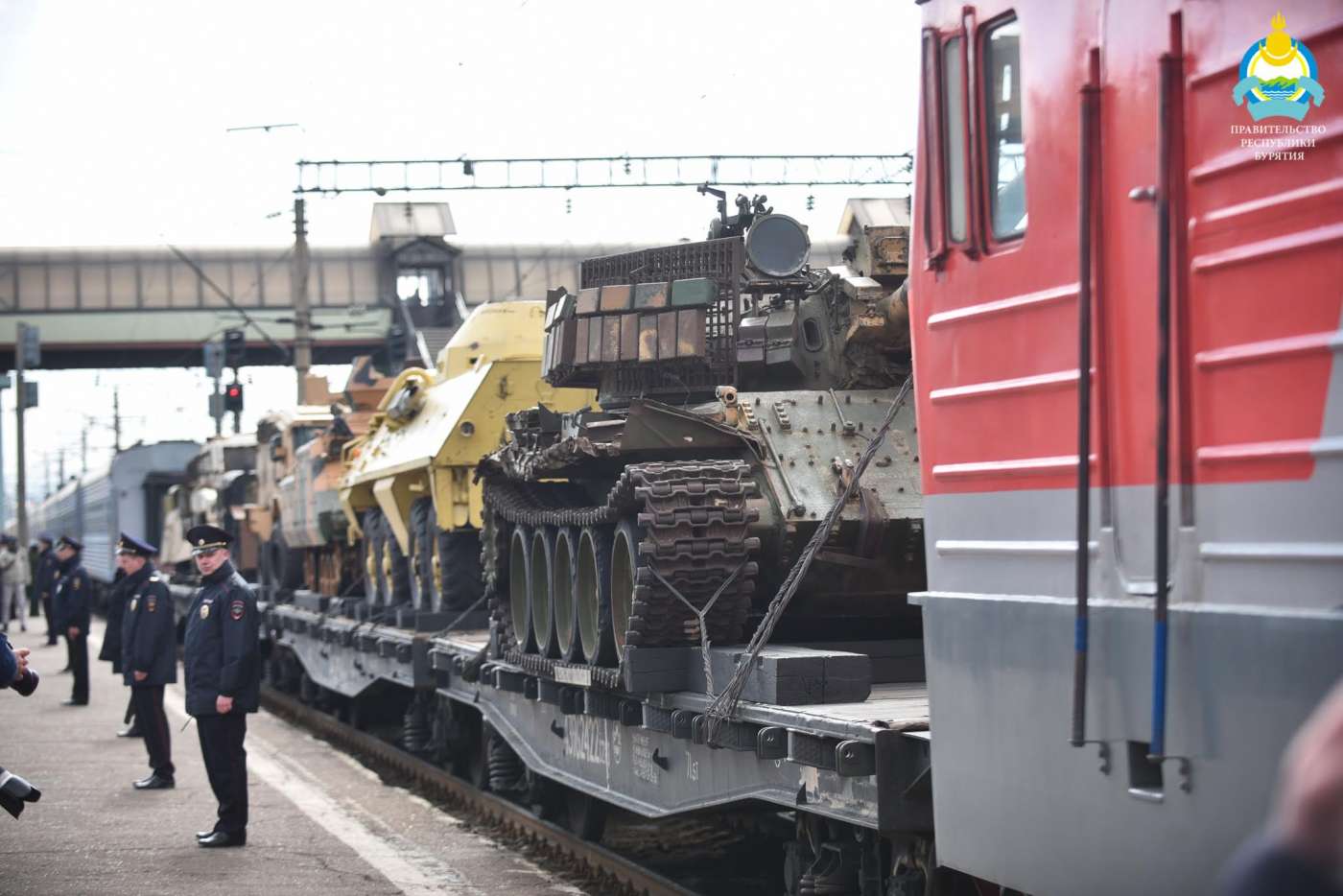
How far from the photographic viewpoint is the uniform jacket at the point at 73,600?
20.8 m

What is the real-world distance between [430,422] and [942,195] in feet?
39.6

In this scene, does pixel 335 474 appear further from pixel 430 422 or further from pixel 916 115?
pixel 916 115

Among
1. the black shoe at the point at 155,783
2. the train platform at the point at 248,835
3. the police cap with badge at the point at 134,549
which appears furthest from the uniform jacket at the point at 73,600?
the black shoe at the point at 155,783

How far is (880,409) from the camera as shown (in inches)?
395

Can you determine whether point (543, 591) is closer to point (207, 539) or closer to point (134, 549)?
point (207, 539)

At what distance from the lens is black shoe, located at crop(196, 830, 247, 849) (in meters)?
10.9

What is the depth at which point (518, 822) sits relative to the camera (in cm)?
1212

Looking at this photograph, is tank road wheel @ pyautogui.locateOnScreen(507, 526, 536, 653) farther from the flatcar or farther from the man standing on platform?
the man standing on platform

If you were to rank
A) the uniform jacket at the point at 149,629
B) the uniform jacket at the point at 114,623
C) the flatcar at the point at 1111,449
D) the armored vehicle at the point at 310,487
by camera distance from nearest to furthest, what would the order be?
the flatcar at the point at 1111,449 < the uniform jacket at the point at 149,629 < the uniform jacket at the point at 114,623 < the armored vehicle at the point at 310,487

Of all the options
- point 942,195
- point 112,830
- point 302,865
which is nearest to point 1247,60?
point 942,195

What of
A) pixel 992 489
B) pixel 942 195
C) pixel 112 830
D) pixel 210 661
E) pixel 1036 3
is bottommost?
pixel 112 830

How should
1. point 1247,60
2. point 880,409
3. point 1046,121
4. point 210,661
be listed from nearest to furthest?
point 1247,60 < point 1046,121 < point 880,409 < point 210,661

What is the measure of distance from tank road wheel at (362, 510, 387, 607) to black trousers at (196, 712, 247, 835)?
26.4 ft

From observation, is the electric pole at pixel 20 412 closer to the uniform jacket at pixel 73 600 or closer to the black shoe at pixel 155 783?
the uniform jacket at pixel 73 600
